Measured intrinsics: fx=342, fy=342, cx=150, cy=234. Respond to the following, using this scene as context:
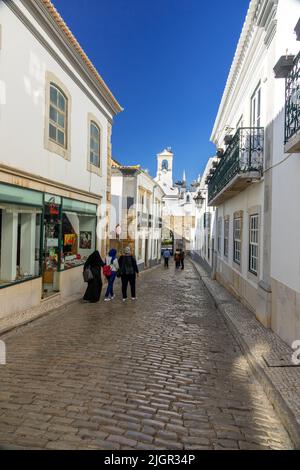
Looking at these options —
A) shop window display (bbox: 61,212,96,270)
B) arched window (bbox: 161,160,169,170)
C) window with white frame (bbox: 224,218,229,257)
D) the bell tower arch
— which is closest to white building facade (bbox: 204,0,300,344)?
A: window with white frame (bbox: 224,218,229,257)

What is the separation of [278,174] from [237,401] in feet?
14.9

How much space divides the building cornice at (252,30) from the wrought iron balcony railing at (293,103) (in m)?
2.51

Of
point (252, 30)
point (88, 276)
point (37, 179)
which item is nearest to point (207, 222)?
point (88, 276)

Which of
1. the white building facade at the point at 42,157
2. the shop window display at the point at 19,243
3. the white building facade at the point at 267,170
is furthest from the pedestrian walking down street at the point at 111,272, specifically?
the white building facade at the point at 267,170

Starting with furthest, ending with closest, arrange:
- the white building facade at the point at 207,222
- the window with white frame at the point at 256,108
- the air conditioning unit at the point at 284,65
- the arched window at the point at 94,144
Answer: the white building facade at the point at 207,222 → the arched window at the point at 94,144 → the window with white frame at the point at 256,108 → the air conditioning unit at the point at 284,65

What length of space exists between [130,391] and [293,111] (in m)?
4.68

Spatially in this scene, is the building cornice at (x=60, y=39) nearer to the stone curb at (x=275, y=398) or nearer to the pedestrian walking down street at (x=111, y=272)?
the pedestrian walking down street at (x=111, y=272)

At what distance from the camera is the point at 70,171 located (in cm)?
1071

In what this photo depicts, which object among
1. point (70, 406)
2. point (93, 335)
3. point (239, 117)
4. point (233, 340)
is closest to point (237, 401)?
point (70, 406)

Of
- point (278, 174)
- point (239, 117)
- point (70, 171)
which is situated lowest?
point (278, 174)

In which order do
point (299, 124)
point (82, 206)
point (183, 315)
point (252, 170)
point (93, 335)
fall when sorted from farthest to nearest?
point (82, 206) < point (183, 315) < point (252, 170) < point (93, 335) < point (299, 124)

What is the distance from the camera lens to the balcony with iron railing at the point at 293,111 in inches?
199

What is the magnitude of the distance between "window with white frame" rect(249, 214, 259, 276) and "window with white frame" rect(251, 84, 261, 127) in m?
2.62

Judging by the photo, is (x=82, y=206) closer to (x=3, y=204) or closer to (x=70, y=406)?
(x=3, y=204)
